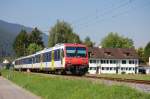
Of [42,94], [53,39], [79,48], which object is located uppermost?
[53,39]

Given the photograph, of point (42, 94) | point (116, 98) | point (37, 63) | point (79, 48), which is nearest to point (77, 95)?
point (116, 98)

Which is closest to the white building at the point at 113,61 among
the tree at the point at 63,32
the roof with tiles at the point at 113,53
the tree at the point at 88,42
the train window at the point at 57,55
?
the roof with tiles at the point at 113,53

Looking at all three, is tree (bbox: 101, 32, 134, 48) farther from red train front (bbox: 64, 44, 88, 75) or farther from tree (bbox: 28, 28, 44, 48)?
red train front (bbox: 64, 44, 88, 75)

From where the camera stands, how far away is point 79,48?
134 ft

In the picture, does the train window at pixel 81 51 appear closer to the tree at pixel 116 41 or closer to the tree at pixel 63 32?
the tree at pixel 63 32

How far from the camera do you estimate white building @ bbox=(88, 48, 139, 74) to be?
124m

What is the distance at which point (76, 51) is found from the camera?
4053 centimetres

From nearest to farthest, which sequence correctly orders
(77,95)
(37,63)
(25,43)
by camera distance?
(77,95) < (37,63) < (25,43)

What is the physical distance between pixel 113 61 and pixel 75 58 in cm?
8864

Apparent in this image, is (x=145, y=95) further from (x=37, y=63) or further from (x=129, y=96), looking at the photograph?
(x=37, y=63)

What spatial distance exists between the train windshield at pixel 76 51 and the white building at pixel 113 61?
81.6 m

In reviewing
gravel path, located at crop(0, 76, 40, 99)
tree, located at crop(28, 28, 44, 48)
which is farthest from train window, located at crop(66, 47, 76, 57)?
tree, located at crop(28, 28, 44, 48)

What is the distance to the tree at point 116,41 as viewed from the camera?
568 ft

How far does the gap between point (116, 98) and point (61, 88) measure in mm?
9638
